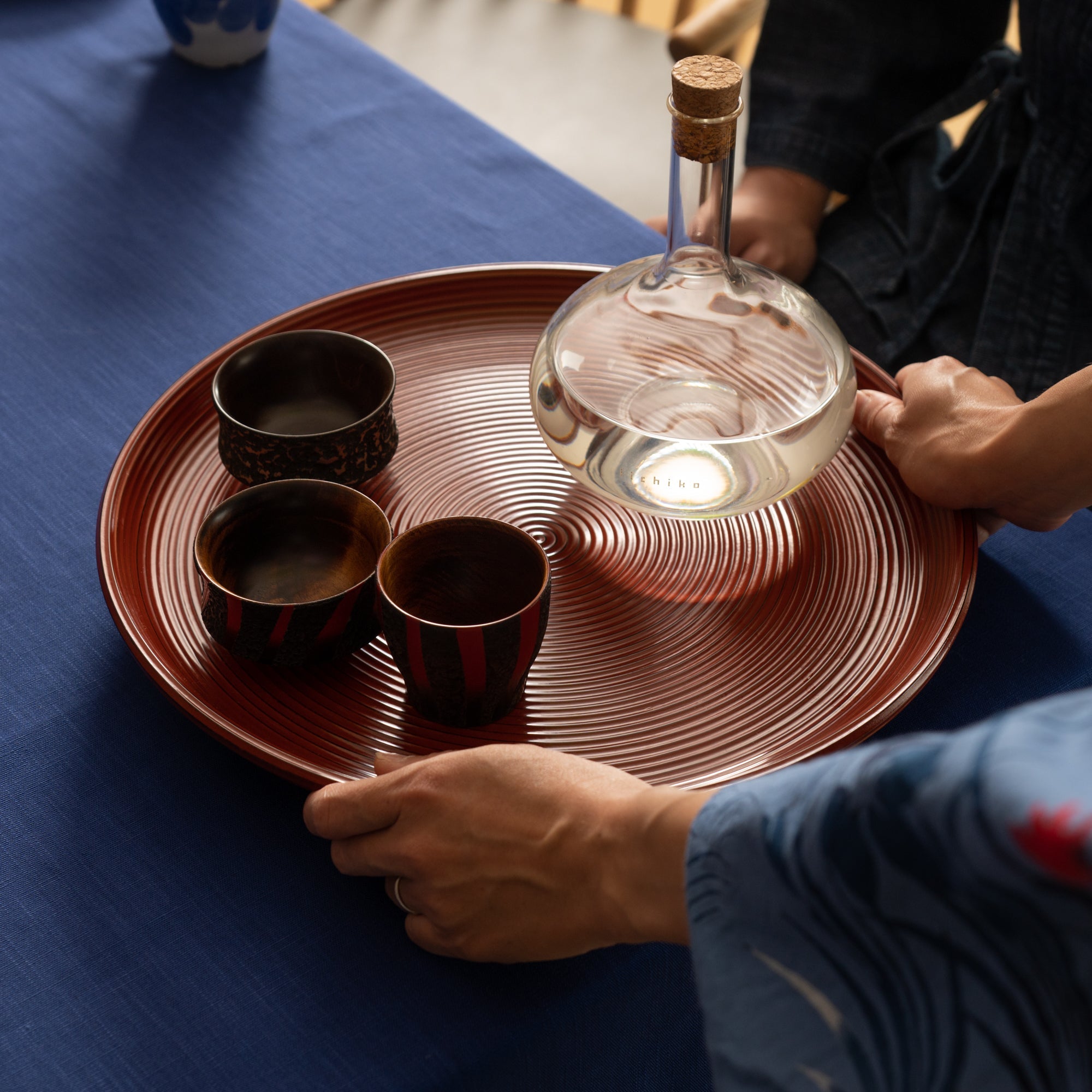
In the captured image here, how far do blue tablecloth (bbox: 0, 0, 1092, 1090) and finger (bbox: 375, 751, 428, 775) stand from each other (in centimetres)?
5

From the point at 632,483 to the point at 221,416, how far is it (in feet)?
0.70

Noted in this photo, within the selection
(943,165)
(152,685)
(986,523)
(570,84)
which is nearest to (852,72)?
(943,165)

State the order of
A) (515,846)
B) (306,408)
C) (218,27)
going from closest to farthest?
(515,846), (306,408), (218,27)

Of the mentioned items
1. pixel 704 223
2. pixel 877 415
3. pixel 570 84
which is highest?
pixel 704 223

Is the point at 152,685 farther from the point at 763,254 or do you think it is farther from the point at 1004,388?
the point at 763,254

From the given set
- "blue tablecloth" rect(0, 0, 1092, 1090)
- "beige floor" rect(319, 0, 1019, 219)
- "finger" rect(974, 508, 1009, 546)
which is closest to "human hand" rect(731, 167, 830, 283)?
"blue tablecloth" rect(0, 0, 1092, 1090)

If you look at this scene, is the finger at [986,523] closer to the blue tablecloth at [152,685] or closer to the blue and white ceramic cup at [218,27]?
the blue tablecloth at [152,685]

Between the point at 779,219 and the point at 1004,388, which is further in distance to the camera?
the point at 779,219

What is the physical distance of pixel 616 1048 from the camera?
1.56ft

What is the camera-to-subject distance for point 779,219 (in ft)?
3.25

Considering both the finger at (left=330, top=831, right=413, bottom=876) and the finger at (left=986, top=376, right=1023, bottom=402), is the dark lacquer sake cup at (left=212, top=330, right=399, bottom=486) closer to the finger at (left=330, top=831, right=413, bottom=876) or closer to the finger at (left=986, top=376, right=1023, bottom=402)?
the finger at (left=330, top=831, right=413, bottom=876)

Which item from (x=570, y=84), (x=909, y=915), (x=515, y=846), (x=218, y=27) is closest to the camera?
(x=909, y=915)

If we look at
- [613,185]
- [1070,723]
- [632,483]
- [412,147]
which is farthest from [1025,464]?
[613,185]

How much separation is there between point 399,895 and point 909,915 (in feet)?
0.73
